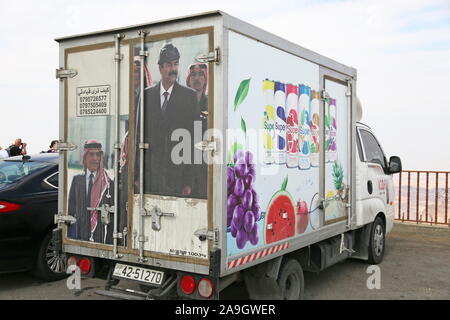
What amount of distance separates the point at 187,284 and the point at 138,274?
0.54 m

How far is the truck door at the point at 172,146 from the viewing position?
3773 millimetres

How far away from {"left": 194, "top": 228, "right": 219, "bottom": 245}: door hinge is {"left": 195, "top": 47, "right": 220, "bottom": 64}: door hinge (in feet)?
4.47

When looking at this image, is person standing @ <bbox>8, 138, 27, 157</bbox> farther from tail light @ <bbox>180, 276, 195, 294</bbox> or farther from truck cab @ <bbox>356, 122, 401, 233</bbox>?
tail light @ <bbox>180, 276, 195, 294</bbox>

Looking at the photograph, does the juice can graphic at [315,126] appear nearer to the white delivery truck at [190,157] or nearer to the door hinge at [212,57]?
the white delivery truck at [190,157]

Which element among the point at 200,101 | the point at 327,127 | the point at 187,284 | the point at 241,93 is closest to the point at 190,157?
the point at 200,101

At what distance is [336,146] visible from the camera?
5766mm

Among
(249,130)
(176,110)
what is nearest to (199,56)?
(176,110)

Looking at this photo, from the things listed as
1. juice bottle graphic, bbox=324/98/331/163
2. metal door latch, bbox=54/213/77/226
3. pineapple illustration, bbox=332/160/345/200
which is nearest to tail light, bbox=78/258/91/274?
metal door latch, bbox=54/213/77/226

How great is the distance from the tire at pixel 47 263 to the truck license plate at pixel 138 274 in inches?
68.9

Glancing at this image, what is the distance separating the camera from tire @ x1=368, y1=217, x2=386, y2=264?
277 inches

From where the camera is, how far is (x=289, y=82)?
468 centimetres

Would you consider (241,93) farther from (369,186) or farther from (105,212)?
(369,186)

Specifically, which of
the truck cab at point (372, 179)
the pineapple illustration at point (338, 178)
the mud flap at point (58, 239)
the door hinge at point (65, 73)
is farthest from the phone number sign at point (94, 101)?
the truck cab at point (372, 179)

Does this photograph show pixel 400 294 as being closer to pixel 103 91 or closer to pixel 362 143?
pixel 362 143
